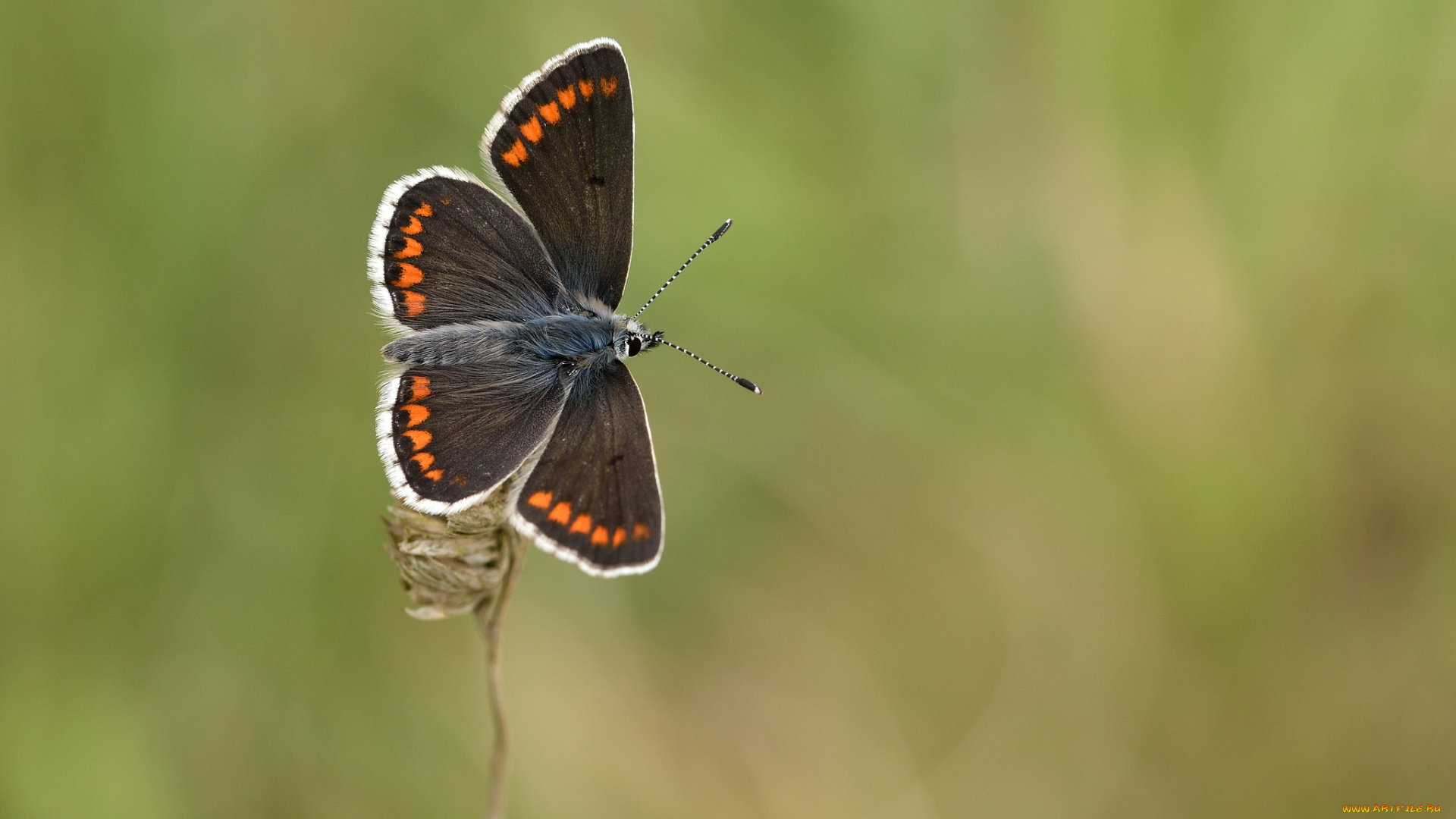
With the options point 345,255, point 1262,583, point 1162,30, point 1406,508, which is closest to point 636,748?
point 345,255

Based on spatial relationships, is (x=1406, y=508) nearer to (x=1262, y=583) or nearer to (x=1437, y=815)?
(x=1262, y=583)

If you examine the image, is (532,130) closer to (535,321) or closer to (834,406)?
(535,321)

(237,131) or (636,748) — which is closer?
(237,131)

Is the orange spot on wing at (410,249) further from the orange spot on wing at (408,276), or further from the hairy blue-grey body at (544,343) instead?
the hairy blue-grey body at (544,343)

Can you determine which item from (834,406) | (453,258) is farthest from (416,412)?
(834,406)

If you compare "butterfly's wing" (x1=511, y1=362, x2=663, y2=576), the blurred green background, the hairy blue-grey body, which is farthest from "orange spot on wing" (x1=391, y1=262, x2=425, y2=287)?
the blurred green background

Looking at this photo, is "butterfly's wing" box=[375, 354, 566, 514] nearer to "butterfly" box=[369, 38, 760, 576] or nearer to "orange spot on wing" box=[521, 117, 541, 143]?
"butterfly" box=[369, 38, 760, 576]

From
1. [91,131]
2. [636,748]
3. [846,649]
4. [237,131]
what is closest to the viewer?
[91,131]

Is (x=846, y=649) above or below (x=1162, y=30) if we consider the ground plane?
below
